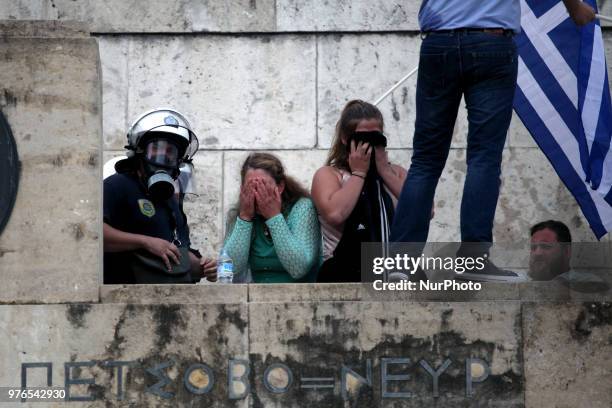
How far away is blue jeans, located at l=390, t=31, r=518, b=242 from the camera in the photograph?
332 inches

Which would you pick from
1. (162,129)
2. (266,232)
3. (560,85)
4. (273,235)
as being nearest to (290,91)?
(560,85)

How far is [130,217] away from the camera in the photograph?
9016mm

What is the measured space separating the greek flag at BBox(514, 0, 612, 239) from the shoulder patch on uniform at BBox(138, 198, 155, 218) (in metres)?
3.17

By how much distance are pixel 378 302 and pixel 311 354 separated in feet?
1.43

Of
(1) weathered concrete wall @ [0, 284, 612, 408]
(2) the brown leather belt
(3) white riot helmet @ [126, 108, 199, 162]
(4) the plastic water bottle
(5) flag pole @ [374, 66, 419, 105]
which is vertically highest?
(5) flag pole @ [374, 66, 419, 105]

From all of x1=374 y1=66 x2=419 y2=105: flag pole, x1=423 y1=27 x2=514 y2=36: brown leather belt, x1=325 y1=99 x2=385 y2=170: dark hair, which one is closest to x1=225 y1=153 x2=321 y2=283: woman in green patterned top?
x1=325 y1=99 x2=385 y2=170: dark hair

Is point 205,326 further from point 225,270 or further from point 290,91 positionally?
point 290,91

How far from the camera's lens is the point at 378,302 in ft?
27.0

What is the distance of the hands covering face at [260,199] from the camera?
30.1ft

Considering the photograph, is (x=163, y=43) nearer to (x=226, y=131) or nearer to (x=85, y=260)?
(x=226, y=131)

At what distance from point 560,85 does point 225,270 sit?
3.37 metres

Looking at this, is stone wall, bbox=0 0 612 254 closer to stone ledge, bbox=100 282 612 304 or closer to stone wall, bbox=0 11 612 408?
stone wall, bbox=0 11 612 408

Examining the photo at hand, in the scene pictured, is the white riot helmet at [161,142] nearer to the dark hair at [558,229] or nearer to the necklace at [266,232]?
the necklace at [266,232]

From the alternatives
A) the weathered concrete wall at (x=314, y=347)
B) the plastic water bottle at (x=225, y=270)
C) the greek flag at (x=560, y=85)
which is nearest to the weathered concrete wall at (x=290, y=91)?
the greek flag at (x=560, y=85)
